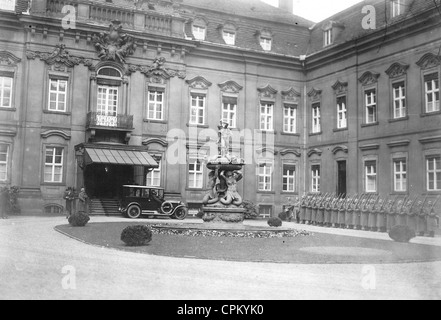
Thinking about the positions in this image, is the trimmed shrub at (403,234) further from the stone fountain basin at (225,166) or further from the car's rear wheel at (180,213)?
the car's rear wheel at (180,213)

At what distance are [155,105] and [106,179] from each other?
5335 mm

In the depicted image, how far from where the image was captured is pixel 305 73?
32.9m

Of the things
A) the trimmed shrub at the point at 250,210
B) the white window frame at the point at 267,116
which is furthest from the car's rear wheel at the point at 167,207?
the white window frame at the point at 267,116

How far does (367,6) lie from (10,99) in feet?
69.1

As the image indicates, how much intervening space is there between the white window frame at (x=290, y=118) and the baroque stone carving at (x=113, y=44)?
433 inches

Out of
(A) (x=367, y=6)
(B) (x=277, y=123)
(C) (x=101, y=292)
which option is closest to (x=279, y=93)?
(B) (x=277, y=123)

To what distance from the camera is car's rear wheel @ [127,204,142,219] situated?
24.2 meters

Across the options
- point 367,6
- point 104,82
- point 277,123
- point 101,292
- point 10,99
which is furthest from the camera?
point 277,123

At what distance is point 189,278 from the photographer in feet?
26.2

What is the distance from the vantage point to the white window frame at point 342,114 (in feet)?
95.7

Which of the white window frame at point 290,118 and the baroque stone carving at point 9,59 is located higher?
the baroque stone carving at point 9,59

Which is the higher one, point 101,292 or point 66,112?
point 66,112

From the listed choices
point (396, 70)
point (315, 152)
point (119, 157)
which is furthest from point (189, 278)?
point (315, 152)

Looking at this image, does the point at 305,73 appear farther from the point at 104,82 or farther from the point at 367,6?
the point at 104,82
